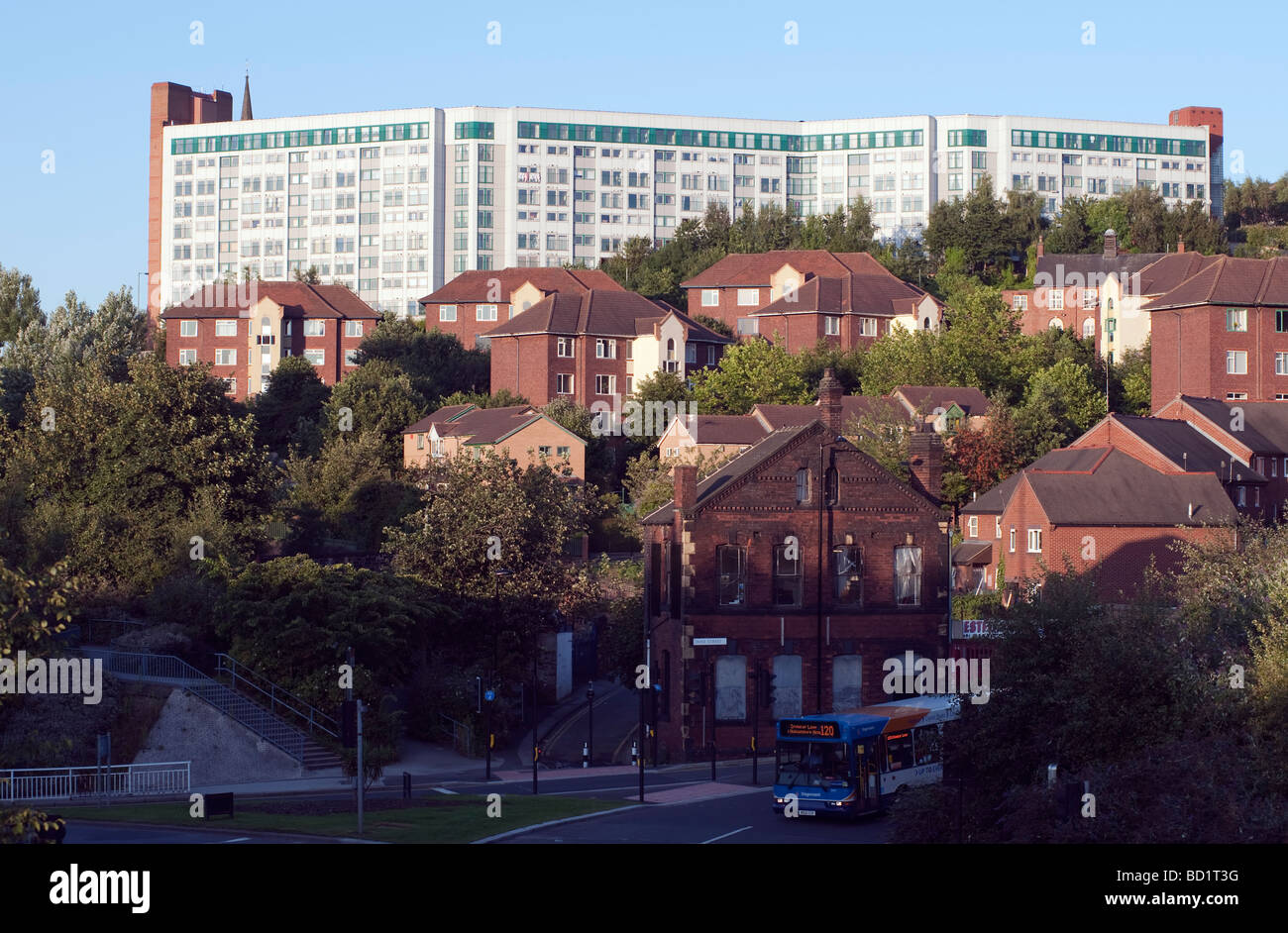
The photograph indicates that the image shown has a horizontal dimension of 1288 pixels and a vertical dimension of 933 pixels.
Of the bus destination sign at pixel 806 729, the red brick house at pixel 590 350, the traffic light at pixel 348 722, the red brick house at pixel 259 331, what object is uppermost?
the red brick house at pixel 259 331

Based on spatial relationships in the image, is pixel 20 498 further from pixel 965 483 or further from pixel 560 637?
pixel 965 483

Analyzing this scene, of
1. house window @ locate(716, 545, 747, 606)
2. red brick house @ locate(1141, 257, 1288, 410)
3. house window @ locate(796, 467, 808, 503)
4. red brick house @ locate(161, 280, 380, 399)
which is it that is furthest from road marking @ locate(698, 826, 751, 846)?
red brick house @ locate(161, 280, 380, 399)

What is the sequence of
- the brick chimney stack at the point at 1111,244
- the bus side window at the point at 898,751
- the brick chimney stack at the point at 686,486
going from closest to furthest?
the bus side window at the point at 898,751, the brick chimney stack at the point at 686,486, the brick chimney stack at the point at 1111,244

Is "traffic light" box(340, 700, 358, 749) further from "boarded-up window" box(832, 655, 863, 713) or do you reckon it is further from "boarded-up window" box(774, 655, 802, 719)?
"boarded-up window" box(832, 655, 863, 713)

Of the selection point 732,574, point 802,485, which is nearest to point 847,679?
point 732,574

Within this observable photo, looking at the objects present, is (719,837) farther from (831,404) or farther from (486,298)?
(486,298)

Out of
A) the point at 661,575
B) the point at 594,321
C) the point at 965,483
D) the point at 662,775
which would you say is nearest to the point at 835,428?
the point at 661,575

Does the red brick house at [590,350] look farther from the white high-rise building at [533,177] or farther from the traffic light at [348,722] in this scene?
the traffic light at [348,722]

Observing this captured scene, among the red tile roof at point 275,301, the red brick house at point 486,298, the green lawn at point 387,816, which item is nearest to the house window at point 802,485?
the green lawn at point 387,816
